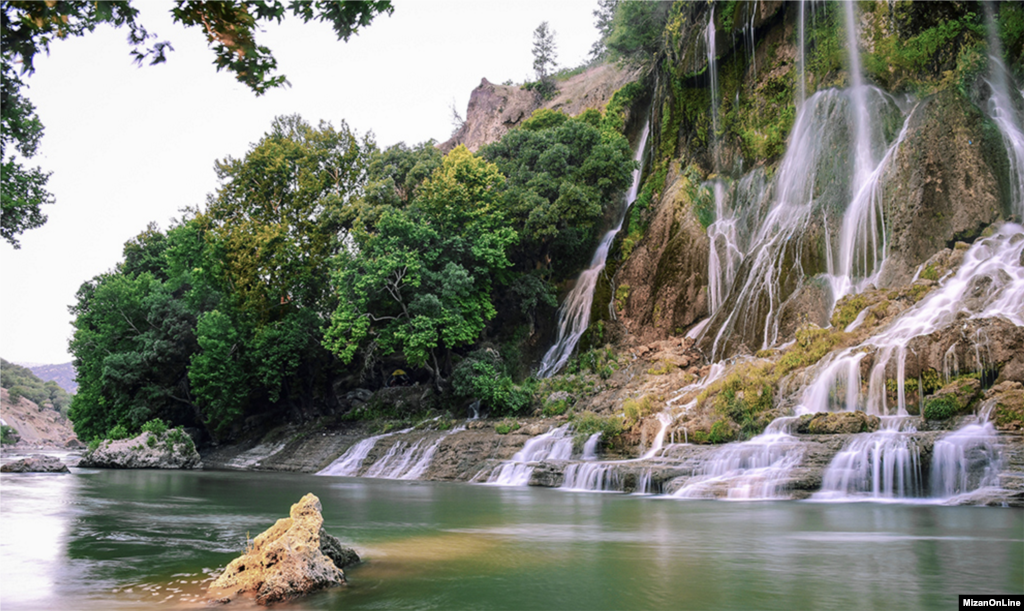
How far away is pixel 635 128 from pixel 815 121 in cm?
1477

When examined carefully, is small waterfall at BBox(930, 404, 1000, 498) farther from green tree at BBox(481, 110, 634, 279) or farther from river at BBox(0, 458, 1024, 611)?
green tree at BBox(481, 110, 634, 279)

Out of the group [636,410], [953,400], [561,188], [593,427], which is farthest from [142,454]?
[953,400]

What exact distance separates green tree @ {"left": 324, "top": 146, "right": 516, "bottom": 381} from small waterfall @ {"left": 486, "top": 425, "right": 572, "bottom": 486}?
748cm

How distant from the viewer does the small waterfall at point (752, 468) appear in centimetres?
1431

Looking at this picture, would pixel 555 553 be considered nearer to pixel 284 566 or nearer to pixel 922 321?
pixel 284 566

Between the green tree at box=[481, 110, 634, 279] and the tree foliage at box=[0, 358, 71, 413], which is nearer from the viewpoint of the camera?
the green tree at box=[481, 110, 634, 279]

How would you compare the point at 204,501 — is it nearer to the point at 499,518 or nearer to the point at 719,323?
the point at 499,518

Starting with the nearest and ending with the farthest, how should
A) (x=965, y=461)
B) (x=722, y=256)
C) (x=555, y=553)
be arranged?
(x=555, y=553)
(x=965, y=461)
(x=722, y=256)

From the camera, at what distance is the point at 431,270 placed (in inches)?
1174

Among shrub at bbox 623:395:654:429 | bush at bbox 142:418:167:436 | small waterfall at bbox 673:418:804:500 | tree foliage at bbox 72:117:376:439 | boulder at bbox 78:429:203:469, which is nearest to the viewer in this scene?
small waterfall at bbox 673:418:804:500

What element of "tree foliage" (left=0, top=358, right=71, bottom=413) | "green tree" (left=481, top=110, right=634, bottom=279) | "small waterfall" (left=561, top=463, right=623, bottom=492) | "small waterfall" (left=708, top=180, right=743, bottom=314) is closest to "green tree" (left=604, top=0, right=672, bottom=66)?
"green tree" (left=481, top=110, right=634, bottom=279)

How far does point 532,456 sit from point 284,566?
54.7 ft

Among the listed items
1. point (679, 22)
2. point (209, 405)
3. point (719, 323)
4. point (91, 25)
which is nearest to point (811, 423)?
point (719, 323)

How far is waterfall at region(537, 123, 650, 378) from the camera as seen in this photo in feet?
103
